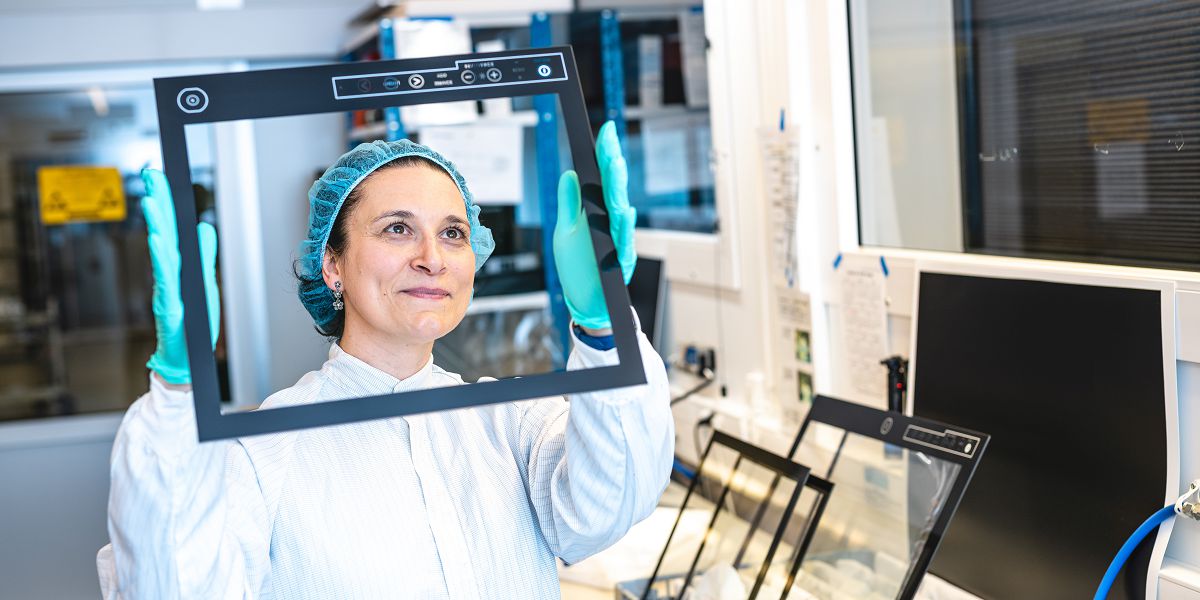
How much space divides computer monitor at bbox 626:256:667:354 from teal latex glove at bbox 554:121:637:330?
5.85 ft

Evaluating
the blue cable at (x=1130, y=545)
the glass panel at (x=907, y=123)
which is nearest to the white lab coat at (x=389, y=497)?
the blue cable at (x=1130, y=545)

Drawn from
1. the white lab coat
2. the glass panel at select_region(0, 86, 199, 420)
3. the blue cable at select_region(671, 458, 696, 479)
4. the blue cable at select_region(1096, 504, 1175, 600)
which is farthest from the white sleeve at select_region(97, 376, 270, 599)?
the glass panel at select_region(0, 86, 199, 420)

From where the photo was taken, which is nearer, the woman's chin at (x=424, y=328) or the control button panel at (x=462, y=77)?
the control button panel at (x=462, y=77)

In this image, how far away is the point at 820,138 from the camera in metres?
2.26

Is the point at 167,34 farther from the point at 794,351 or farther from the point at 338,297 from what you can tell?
the point at 338,297

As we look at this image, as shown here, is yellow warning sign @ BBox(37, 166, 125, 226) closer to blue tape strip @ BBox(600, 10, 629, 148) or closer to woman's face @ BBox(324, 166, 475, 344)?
blue tape strip @ BBox(600, 10, 629, 148)

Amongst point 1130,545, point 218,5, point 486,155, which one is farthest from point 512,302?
point 218,5

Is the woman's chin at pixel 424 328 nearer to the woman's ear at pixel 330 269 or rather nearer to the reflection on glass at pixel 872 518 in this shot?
the woman's ear at pixel 330 269

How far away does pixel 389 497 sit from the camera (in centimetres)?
129

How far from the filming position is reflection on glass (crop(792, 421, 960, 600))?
Answer: 163cm

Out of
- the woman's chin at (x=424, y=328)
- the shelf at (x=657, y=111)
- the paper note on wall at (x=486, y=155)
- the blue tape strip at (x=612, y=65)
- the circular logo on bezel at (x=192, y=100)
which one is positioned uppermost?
the blue tape strip at (x=612, y=65)

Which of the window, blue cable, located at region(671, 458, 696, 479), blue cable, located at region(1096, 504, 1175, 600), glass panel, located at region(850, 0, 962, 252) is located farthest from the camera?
blue cable, located at region(671, 458, 696, 479)

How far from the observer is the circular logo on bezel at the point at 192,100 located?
1.14 m

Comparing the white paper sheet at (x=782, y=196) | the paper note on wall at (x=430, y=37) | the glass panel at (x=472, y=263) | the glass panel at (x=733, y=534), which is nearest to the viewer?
the glass panel at (x=472, y=263)
